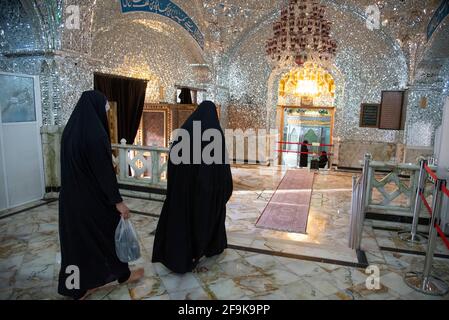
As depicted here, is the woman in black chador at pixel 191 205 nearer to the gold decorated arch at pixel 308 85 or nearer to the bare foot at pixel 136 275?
the bare foot at pixel 136 275

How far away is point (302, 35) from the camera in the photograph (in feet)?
15.3

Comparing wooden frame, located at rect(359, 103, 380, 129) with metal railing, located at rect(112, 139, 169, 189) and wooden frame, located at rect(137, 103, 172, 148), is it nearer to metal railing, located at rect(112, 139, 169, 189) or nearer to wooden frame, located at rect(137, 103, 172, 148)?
wooden frame, located at rect(137, 103, 172, 148)

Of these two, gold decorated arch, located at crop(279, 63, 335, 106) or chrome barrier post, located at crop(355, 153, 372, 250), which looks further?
gold decorated arch, located at crop(279, 63, 335, 106)

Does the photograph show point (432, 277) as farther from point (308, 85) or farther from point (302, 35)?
point (308, 85)

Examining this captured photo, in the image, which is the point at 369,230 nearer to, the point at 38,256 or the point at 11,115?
the point at 38,256

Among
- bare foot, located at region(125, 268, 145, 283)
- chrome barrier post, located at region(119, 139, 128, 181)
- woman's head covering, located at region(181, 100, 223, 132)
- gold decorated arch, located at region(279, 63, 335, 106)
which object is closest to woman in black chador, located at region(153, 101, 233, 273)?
woman's head covering, located at region(181, 100, 223, 132)

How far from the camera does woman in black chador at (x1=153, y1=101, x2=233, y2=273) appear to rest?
2.58m

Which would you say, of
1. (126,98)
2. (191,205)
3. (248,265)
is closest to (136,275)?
(191,205)

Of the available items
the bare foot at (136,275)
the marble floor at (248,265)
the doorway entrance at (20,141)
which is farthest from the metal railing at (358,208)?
the doorway entrance at (20,141)

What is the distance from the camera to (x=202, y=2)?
7.35m

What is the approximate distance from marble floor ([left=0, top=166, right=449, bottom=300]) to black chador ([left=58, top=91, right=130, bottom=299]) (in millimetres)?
260

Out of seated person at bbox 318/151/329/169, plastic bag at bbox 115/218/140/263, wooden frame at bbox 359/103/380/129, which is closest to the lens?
plastic bag at bbox 115/218/140/263

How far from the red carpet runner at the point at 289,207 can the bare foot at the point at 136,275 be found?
1824 mm
